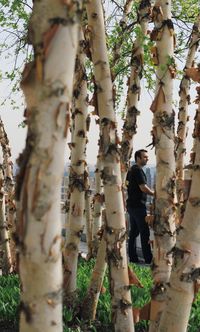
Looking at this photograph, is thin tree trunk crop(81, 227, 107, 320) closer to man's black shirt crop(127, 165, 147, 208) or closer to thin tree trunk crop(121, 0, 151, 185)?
thin tree trunk crop(121, 0, 151, 185)

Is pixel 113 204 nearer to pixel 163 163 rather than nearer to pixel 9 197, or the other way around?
pixel 163 163

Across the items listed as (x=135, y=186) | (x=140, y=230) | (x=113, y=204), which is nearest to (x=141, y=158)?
(x=135, y=186)

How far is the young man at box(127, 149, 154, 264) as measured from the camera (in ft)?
28.3

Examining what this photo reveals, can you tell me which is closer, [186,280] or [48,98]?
[48,98]

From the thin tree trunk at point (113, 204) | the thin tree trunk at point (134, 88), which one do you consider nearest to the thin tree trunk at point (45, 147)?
the thin tree trunk at point (113, 204)

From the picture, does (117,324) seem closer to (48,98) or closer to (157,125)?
(157,125)

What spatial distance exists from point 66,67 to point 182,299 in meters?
1.41

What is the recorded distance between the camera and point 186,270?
8.59 feet

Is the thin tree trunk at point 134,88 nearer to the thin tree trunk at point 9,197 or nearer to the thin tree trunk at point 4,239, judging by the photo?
the thin tree trunk at point 4,239

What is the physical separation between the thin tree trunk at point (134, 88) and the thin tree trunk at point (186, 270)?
1975 millimetres

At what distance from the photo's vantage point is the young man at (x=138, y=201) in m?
8.62

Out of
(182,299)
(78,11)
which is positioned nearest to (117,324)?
(182,299)

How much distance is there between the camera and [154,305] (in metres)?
3.43

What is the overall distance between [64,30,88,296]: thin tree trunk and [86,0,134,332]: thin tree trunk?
1.57 metres
